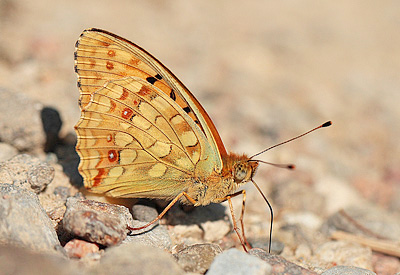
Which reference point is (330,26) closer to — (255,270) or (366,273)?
(366,273)

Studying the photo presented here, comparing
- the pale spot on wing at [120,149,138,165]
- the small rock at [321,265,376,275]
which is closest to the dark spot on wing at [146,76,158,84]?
the pale spot on wing at [120,149,138,165]

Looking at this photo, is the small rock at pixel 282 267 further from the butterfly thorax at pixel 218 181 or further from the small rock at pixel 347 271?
the butterfly thorax at pixel 218 181

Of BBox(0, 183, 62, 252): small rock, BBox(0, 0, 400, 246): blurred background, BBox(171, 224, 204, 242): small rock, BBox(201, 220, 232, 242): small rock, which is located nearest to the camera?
BBox(0, 183, 62, 252): small rock

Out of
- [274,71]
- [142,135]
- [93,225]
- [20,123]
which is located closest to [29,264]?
[93,225]

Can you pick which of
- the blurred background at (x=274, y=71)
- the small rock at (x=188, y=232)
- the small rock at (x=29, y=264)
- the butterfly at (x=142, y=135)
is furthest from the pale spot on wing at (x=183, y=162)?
the blurred background at (x=274, y=71)

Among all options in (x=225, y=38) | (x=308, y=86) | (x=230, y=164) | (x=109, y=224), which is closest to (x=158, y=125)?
(x=230, y=164)

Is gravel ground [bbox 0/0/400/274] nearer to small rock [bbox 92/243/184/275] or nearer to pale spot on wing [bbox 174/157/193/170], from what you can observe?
small rock [bbox 92/243/184/275]
